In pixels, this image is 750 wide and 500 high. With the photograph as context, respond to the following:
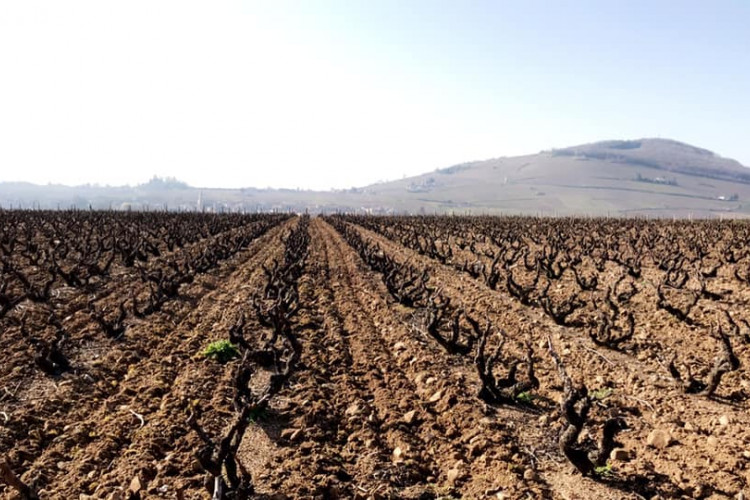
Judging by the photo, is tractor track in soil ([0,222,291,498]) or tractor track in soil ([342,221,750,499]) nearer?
tractor track in soil ([342,221,750,499])

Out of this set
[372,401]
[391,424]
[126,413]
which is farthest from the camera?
[372,401]

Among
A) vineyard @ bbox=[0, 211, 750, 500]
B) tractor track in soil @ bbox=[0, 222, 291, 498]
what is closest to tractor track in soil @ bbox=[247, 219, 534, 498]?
vineyard @ bbox=[0, 211, 750, 500]

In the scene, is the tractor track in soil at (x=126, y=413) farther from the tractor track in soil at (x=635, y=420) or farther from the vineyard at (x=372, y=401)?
the tractor track in soil at (x=635, y=420)

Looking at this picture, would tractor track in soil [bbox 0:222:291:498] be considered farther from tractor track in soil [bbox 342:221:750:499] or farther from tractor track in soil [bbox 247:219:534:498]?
tractor track in soil [bbox 342:221:750:499]

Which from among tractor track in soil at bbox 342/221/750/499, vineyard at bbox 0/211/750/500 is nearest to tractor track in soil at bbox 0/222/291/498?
vineyard at bbox 0/211/750/500

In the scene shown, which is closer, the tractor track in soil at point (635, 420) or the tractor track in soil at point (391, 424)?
the tractor track in soil at point (635, 420)

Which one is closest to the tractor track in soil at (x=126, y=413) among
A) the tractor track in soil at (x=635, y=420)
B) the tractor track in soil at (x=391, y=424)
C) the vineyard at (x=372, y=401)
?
the vineyard at (x=372, y=401)

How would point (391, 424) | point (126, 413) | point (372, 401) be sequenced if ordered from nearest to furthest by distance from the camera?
1. point (391, 424)
2. point (126, 413)
3. point (372, 401)

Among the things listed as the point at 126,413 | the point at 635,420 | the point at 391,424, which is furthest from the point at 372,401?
the point at 635,420

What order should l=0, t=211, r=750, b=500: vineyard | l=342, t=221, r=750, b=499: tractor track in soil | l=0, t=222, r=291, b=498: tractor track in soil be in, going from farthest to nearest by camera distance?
l=0, t=222, r=291, b=498: tractor track in soil → l=0, t=211, r=750, b=500: vineyard → l=342, t=221, r=750, b=499: tractor track in soil

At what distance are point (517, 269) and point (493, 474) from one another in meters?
15.6

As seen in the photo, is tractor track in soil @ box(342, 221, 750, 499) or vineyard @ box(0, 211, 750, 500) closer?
tractor track in soil @ box(342, 221, 750, 499)

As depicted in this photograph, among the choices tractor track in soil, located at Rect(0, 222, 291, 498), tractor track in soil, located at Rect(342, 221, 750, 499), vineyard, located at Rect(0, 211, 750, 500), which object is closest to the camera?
tractor track in soil, located at Rect(342, 221, 750, 499)

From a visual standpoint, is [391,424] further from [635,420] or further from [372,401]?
[635,420]
